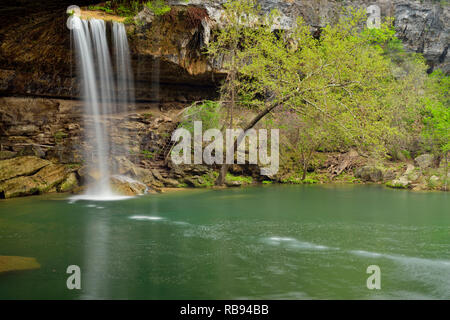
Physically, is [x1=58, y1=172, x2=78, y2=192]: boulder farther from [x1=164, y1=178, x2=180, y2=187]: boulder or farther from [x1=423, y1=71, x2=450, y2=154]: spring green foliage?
[x1=423, y1=71, x2=450, y2=154]: spring green foliage

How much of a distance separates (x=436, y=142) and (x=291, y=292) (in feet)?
66.0

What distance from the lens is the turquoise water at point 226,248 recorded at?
568cm

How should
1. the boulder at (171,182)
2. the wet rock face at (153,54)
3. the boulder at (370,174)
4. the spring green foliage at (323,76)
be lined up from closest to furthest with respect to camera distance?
the spring green foliage at (323,76)
the wet rock face at (153,54)
the boulder at (171,182)
the boulder at (370,174)

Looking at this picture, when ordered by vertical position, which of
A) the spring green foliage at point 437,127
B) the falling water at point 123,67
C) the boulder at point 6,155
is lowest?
the boulder at point 6,155

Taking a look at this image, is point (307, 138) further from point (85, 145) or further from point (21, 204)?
point (21, 204)

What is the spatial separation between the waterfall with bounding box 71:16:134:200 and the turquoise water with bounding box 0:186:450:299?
17.6 feet

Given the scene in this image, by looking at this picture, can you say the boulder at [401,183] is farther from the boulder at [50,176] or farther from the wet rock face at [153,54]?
the boulder at [50,176]

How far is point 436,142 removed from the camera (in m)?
22.0

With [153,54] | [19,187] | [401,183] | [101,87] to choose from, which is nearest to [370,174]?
[401,183]

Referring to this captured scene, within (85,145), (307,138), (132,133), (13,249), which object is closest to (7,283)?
(13,249)

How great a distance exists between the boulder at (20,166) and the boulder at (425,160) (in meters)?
20.4

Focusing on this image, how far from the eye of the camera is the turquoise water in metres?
5.68

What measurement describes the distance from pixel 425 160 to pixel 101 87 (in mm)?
19316

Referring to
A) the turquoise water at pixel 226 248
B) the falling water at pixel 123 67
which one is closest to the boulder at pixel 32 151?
the turquoise water at pixel 226 248
